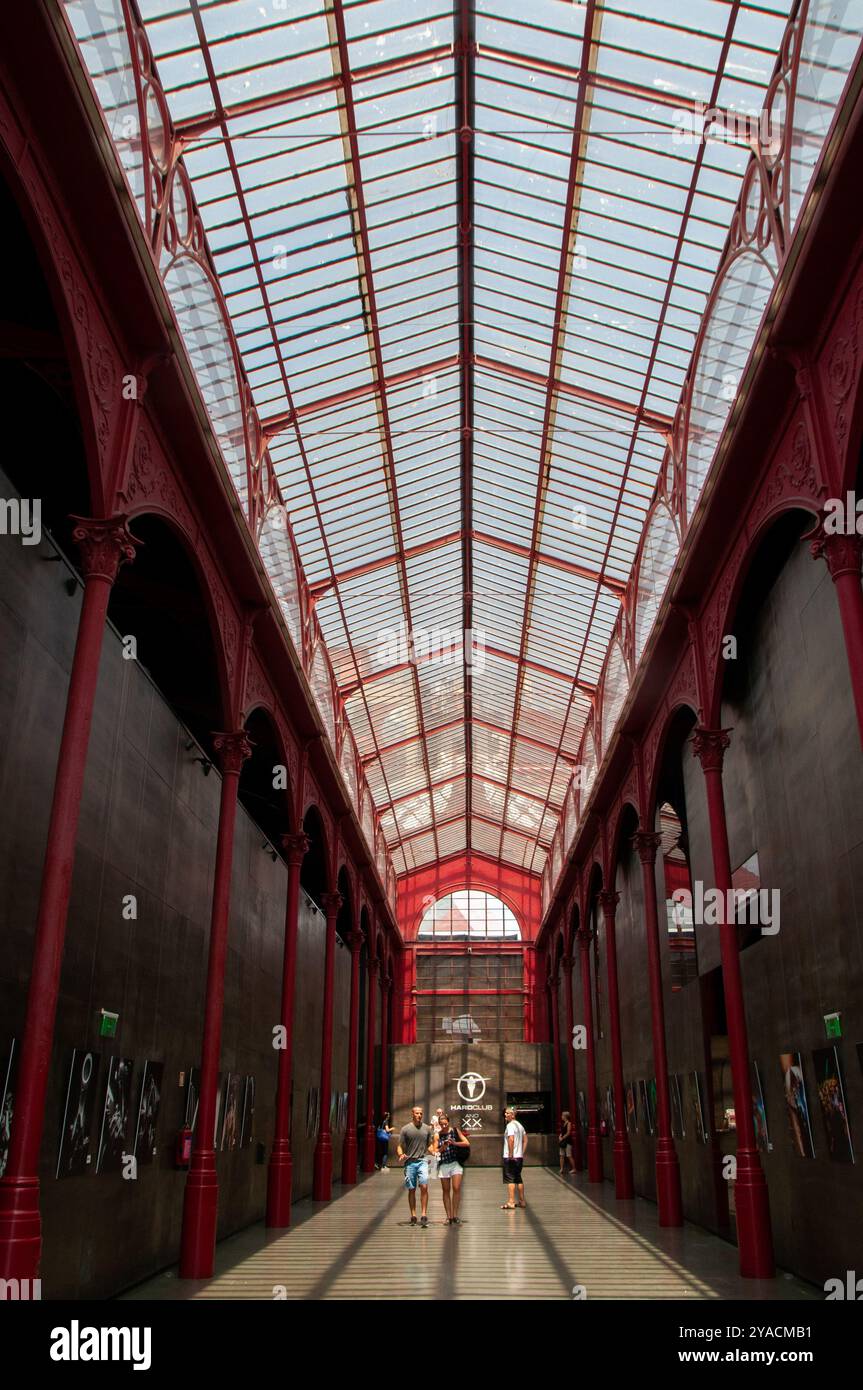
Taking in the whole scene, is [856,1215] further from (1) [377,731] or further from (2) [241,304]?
(1) [377,731]

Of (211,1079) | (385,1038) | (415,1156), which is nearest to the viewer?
(211,1079)

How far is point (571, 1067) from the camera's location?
1309 inches

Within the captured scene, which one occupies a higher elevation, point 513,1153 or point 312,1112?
point 312,1112

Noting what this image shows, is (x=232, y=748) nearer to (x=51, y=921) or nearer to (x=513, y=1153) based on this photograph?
(x=51, y=921)

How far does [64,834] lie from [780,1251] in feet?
36.6

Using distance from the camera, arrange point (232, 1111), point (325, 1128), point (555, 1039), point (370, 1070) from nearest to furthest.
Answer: point (232, 1111) → point (325, 1128) → point (370, 1070) → point (555, 1039)

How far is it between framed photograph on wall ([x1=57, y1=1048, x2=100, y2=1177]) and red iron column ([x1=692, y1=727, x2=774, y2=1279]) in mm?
8214

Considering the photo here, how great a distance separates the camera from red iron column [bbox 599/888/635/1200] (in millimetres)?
24172

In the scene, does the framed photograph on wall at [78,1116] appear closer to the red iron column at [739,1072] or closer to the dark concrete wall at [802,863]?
the red iron column at [739,1072]

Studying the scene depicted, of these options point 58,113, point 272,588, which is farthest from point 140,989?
point 58,113

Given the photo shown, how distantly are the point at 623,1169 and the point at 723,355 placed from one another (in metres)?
19.7

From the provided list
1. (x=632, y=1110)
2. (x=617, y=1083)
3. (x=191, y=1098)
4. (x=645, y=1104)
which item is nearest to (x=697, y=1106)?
(x=645, y=1104)
